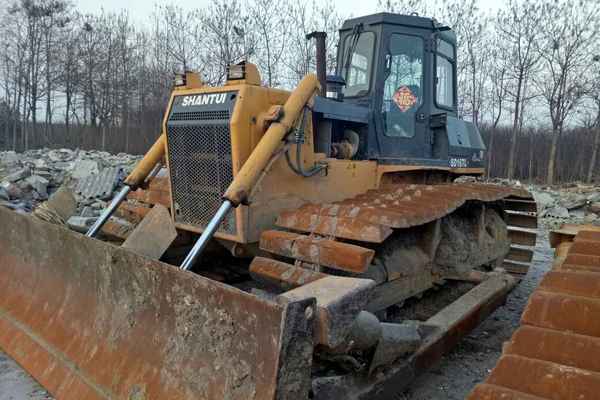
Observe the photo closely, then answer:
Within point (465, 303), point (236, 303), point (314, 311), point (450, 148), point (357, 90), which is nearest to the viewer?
point (314, 311)

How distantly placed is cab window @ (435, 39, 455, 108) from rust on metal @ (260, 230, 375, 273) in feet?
9.34

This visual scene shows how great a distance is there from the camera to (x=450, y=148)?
17.8ft

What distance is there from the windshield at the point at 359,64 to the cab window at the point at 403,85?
0.19 meters

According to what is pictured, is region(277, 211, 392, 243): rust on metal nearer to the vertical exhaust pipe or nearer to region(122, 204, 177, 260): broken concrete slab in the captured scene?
region(122, 204, 177, 260): broken concrete slab

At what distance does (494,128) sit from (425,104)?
19.6 metres

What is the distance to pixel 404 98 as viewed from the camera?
5.07 m

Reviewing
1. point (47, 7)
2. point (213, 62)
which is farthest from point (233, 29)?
point (47, 7)

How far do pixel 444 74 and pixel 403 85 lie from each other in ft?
2.73

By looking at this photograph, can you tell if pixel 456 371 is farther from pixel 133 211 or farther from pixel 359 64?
pixel 133 211

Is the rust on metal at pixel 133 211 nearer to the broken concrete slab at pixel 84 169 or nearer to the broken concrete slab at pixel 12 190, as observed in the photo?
the broken concrete slab at pixel 12 190

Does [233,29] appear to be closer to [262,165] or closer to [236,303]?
[262,165]

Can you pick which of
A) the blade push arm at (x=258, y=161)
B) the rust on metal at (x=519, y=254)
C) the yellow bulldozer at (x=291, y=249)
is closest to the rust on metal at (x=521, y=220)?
the yellow bulldozer at (x=291, y=249)

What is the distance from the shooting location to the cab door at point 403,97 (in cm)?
494

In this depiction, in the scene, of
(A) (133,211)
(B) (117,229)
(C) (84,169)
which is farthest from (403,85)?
(C) (84,169)
